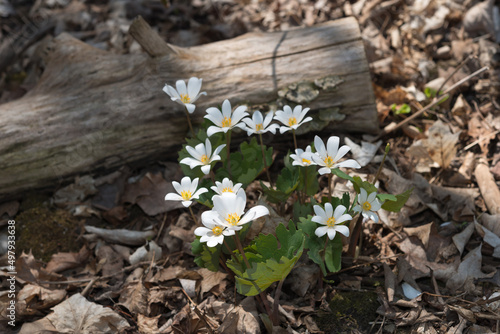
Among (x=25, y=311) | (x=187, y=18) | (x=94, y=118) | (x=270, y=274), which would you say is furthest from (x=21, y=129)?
(x=187, y=18)

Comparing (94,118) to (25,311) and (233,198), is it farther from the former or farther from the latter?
(233,198)

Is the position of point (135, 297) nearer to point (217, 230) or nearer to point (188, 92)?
point (217, 230)

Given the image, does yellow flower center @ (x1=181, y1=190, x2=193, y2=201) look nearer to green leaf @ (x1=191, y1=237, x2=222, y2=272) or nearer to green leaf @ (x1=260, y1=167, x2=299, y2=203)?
green leaf @ (x1=191, y1=237, x2=222, y2=272)

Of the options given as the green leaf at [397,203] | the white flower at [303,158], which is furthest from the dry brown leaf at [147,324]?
the green leaf at [397,203]

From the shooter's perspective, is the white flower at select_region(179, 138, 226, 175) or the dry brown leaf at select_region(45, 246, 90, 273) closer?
the white flower at select_region(179, 138, 226, 175)

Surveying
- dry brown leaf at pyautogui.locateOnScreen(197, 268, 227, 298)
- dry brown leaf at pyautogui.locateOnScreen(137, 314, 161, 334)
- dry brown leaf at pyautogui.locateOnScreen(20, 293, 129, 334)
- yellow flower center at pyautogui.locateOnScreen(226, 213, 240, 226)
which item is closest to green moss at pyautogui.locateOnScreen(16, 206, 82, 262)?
dry brown leaf at pyautogui.locateOnScreen(20, 293, 129, 334)
